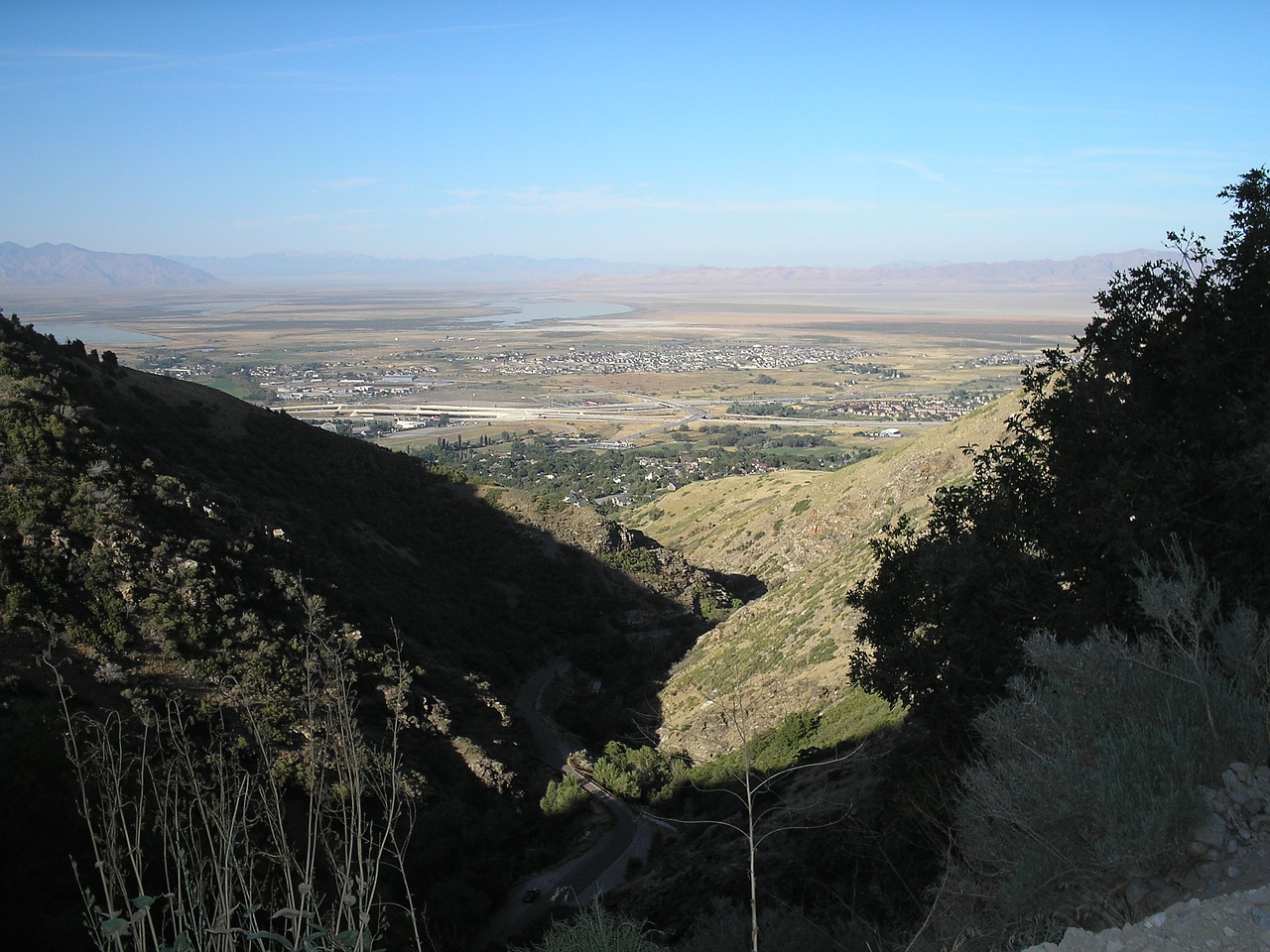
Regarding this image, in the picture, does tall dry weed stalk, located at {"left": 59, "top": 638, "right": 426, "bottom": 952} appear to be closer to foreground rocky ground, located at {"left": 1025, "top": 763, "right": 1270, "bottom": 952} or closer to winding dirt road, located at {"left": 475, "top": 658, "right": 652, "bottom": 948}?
winding dirt road, located at {"left": 475, "top": 658, "right": 652, "bottom": 948}

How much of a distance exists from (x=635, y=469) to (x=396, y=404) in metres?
51.5

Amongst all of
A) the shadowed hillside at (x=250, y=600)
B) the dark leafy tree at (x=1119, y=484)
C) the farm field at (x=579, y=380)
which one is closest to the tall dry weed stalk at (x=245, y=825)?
the shadowed hillside at (x=250, y=600)

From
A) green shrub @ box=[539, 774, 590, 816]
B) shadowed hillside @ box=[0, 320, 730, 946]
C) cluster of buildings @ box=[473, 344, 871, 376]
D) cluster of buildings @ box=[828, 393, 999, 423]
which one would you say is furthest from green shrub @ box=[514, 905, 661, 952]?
cluster of buildings @ box=[473, 344, 871, 376]

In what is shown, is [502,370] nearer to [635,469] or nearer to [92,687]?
[635,469]

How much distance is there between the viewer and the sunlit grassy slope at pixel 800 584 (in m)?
20.1

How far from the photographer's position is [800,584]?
27391 mm

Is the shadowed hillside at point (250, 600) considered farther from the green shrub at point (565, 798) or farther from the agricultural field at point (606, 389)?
the agricultural field at point (606, 389)

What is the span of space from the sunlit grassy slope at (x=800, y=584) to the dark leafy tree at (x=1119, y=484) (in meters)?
3.05

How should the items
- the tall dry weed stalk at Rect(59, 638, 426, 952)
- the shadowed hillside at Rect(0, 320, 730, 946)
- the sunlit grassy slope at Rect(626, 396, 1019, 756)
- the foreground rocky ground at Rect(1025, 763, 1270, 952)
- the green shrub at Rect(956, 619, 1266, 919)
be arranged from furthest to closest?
the sunlit grassy slope at Rect(626, 396, 1019, 756), the shadowed hillside at Rect(0, 320, 730, 946), the green shrub at Rect(956, 619, 1266, 919), the foreground rocky ground at Rect(1025, 763, 1270, 952), the tall dry weed stalk at Rect(59, 638, 426, 952)

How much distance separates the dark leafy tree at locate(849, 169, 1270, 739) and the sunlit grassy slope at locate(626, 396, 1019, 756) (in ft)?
10.0

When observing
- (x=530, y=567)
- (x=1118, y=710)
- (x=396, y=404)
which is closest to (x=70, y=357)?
(x=530, y=567)

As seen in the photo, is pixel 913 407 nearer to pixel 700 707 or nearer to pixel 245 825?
pixel 700 707

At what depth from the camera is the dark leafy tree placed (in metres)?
9.00

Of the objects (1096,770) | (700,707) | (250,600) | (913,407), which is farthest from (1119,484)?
(913,407)
